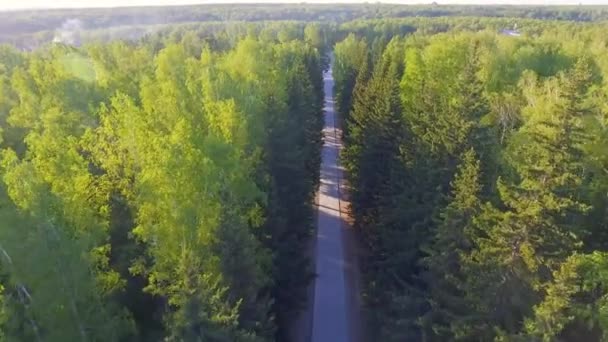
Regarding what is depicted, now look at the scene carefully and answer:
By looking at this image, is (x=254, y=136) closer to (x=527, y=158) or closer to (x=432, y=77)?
(x=527, y=158)

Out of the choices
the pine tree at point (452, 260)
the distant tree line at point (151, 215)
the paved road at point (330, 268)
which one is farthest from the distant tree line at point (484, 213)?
the distant tree line at point (151, 215)

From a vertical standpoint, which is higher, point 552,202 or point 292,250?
point 552,202

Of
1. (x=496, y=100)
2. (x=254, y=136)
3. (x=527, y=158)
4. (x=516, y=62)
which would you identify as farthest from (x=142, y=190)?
(x=516, y=62)

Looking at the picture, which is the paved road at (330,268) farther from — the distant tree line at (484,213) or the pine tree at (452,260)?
the pine tree at (452,260)

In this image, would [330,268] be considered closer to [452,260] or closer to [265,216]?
[265,216]

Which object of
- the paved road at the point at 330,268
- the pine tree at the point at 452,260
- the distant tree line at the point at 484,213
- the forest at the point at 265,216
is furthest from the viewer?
the paved road at the point at 330,268

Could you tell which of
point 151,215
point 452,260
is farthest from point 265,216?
point 452,260

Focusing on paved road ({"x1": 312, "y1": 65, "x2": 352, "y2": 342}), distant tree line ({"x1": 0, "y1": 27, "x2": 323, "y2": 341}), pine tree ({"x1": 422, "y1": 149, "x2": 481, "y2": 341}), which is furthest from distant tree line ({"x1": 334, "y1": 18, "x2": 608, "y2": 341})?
distant tree line ({"x1": 0, "y1": 27, "x2": 323, "y2": 341})

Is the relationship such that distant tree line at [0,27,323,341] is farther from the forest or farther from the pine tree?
the pine tree
